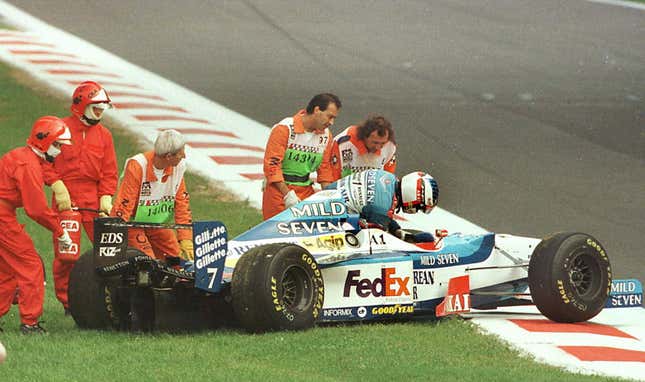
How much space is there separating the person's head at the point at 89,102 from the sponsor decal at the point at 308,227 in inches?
72.0

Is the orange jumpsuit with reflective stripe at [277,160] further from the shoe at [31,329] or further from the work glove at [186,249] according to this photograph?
the shoe at [31,329]

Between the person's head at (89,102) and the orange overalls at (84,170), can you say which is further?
the orange overalls at (84,170)

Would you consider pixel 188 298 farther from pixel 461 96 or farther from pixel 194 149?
pixel 461 96

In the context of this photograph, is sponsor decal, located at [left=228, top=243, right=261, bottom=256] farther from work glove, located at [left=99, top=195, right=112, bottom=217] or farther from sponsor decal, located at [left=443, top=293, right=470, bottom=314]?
sponsor decal, located at [left=443, top=293, right=470, bottom=314]

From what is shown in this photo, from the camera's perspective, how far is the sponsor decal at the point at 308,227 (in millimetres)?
11594

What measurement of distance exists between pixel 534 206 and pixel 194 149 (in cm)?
508

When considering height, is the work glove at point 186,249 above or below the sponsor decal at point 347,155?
below

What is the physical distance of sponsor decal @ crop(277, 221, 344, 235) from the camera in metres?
11.6

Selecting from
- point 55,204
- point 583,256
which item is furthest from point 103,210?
point 583,256

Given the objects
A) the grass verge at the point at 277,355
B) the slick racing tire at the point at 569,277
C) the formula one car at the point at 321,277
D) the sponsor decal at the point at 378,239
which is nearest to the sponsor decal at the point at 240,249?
the formula one car at the point at 321,277

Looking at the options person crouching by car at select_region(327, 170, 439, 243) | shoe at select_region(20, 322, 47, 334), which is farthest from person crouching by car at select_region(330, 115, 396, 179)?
shoe at select_region(20, 322, 47, 334)

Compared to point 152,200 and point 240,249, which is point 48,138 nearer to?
point 152,200

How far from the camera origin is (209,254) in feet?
34.7

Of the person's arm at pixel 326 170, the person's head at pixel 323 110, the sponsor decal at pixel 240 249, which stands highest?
the person's head at pixel 323 110
